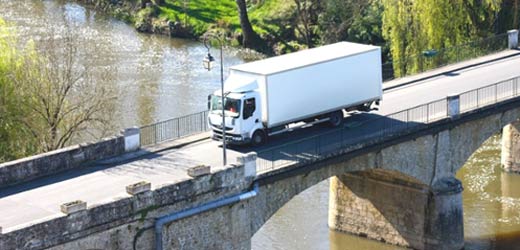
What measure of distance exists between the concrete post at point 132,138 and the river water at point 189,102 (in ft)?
30.0

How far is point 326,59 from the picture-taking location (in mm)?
46938

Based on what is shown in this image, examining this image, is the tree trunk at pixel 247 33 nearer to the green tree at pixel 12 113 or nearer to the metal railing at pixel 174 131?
the metal railing at pixel 174 131

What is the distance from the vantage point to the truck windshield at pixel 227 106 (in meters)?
44.1

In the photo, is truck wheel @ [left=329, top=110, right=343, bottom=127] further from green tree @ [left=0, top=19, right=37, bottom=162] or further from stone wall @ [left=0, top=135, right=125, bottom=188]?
green tree @ [left=0, top=19, right=37, bottom=162]

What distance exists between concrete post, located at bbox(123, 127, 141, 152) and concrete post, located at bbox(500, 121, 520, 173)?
24.2 metres

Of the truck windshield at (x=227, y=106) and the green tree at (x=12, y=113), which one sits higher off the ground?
the truck windshield at (x=227, y=106)

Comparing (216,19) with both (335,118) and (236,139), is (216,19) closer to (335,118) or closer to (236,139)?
(335,118)

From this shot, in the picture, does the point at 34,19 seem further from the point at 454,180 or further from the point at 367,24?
the point at 454,180

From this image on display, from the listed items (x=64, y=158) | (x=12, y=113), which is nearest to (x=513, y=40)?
(x=12, y=113)

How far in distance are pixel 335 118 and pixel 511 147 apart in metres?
16.6

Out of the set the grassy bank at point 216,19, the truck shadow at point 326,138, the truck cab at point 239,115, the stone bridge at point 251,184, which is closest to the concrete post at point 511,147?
the stone bridge at point 251,184

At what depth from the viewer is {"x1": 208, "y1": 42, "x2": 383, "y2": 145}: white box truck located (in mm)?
44344

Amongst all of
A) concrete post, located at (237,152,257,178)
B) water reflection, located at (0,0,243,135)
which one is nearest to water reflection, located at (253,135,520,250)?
concrete post, located at (237,152,257,178)

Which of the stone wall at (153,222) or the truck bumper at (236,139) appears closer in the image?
the stone wall at (153,222)
